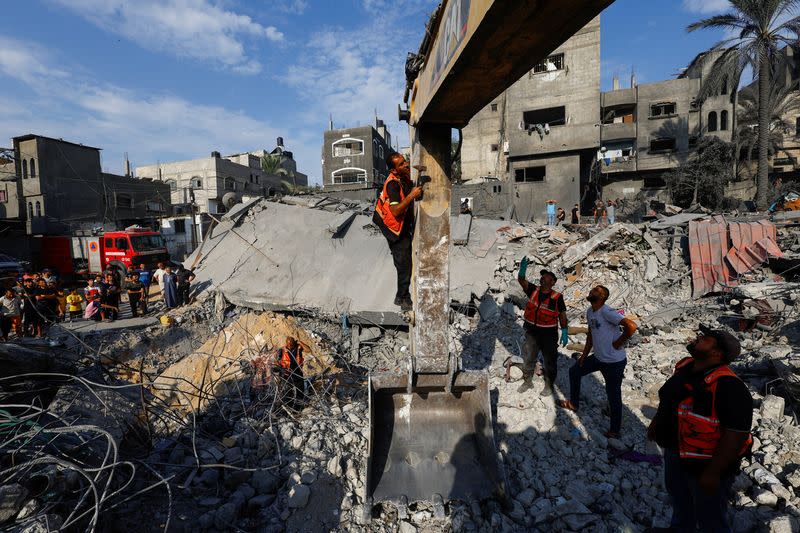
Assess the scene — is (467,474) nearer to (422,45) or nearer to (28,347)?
(422,45)

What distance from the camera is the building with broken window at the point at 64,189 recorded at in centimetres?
2264

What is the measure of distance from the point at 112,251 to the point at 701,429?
18068 millimetres

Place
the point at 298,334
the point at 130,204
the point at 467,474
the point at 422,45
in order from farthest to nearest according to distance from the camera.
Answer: the point at 130,204 → the point at 298,334 → the point at 467,474 → the point at 422,45

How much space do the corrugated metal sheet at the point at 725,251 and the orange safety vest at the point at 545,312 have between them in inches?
253

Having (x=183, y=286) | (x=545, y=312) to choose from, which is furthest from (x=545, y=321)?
(x=183, y=286)

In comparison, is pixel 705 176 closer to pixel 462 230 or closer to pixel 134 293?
pixel 462 230

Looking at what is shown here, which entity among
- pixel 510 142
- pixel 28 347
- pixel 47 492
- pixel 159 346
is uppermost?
pixel 510 142

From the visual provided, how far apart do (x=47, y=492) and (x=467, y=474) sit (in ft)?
9.07

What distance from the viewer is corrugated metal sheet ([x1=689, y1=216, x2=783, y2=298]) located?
347 inches

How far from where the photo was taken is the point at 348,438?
4047mm

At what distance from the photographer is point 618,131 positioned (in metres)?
25.2

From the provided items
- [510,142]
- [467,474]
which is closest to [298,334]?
[467,474]

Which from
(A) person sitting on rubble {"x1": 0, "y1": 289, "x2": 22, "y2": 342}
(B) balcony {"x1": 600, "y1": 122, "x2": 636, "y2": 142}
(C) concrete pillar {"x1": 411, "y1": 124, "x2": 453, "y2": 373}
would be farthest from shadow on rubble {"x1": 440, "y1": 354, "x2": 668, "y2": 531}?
(B) balcony {"x1": 600, "y1": 122, "x2": 636, "y2": 142}

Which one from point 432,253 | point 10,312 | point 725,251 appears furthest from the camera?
point 725,251
